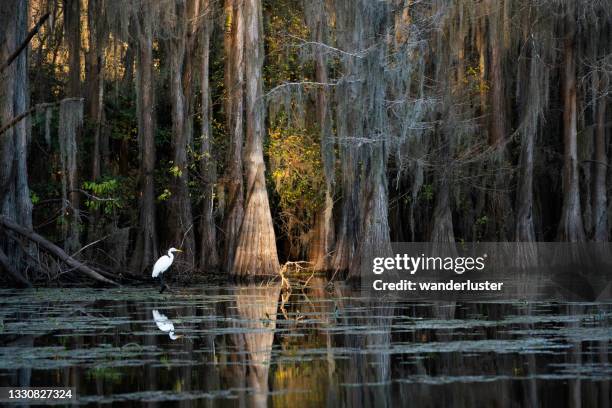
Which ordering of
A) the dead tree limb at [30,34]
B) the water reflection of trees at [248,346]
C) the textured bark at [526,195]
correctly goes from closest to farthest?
the water reflection of trees at [248,346], the dead tree limb at [30,34], the textured bark at [526,195]

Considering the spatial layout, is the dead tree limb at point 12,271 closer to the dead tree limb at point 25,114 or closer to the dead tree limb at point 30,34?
the dead tree limb at point 25,114

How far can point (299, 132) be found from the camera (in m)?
27.9

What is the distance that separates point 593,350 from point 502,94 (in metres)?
18.4

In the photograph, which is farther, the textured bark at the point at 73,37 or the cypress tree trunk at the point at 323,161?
the cypress tree trunk at the point at 323,161

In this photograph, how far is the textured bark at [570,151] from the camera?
2714 cm

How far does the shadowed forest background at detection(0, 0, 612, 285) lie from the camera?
2183 cm

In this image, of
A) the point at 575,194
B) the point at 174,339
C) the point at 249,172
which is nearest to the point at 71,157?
the point at 249,172

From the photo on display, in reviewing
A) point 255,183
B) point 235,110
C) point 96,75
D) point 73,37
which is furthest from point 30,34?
point 96,75

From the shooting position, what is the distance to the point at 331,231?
2820 cm

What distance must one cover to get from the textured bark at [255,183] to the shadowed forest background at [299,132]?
45 mm

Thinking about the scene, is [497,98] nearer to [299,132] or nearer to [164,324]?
[299,132]

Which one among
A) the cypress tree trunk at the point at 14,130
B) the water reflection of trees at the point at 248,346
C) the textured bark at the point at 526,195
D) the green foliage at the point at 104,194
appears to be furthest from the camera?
the textured bark at the point at 526,195

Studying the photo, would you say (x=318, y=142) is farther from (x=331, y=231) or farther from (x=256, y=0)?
(x=256, y=0)

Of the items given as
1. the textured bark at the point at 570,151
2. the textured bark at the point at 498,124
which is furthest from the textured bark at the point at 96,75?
the textured bark at the point at 570,151
